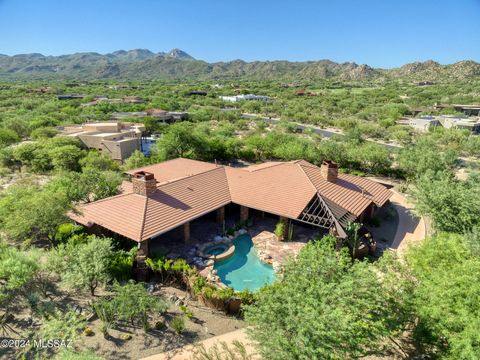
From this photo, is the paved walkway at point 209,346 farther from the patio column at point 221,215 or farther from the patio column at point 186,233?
the patio column at point 221,215

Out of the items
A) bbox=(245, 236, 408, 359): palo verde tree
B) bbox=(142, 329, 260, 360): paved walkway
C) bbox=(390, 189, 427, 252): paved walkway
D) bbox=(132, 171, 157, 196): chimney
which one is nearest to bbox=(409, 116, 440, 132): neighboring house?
bbox=(390, 189, 427, 252): paved walkway

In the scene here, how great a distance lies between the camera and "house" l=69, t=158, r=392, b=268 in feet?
67.1

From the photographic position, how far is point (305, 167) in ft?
89.4

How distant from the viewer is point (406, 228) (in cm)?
2572

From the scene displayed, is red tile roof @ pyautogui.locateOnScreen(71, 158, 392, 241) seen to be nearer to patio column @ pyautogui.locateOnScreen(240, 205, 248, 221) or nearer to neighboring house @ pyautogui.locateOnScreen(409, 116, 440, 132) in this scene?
patio column @ pyautogui.locateOnScreen(240, 205, 248, 221)

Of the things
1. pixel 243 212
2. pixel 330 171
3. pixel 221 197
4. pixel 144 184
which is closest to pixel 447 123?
pixel 330 171

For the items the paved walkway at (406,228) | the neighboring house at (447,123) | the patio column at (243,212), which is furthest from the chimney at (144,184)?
the neighboring house at (447,123)

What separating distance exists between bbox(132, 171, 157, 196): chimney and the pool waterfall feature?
19.2 feet

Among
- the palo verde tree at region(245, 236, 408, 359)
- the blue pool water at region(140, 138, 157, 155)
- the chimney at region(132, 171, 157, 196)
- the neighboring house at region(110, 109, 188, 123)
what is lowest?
the palo verde tree at region(245, 236, 408, 359)

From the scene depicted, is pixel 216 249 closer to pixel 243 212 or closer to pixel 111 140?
pixel 243 212

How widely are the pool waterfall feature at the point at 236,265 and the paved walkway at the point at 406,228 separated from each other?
10735 mm

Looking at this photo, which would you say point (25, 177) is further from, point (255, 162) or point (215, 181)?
point (255, 162)

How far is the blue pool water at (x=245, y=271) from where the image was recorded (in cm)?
1911

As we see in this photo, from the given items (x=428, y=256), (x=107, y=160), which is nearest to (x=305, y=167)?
(x=428, y=256)
